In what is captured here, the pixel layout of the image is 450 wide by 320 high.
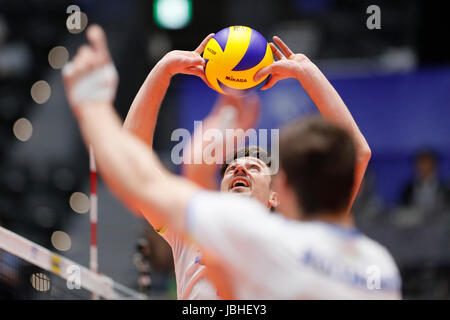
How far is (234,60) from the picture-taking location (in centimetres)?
367

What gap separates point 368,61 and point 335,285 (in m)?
11.9

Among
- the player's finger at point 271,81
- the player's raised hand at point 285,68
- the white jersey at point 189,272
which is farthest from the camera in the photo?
the player's finger at point 271,81

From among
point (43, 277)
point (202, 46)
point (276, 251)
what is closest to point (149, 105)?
point (202, 46)

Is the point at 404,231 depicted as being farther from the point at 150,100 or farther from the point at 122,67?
the point at 150,100

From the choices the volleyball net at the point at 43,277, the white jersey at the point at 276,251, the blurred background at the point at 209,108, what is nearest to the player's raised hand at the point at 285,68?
the white jersey at the point at 276,251

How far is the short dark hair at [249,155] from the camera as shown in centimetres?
372

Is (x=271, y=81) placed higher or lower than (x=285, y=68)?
higher

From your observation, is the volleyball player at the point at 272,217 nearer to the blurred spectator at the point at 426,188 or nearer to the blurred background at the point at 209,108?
the blurred background at the point at 209,108

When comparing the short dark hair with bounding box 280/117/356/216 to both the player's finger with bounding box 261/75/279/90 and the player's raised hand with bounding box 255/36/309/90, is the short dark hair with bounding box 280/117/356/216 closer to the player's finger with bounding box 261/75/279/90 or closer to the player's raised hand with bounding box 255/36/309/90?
the player's raised hand with bounding box 255/36/309/90

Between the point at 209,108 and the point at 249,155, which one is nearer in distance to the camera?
the point at 249,155

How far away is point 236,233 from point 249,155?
1.64m

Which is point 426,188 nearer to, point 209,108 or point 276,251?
point 209,108

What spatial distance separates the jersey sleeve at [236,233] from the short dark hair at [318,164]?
0.55ft

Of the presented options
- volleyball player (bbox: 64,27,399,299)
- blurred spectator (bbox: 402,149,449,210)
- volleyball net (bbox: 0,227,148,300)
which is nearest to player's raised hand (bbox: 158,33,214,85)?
volleyball player (bbox: 64,27,399,299)
